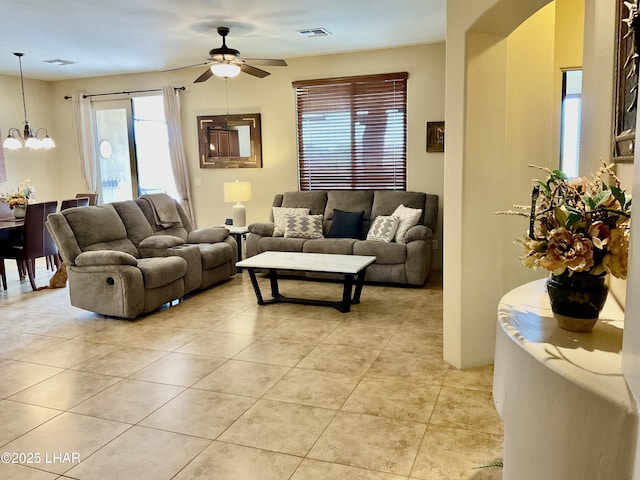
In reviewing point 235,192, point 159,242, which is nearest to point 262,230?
point 235,192

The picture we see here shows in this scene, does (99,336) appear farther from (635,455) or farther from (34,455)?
(635,455)

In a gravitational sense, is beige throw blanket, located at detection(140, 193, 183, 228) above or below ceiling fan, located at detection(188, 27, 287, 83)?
below

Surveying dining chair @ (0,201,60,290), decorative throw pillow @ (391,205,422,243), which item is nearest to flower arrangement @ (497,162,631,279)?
decorative throw pillow @ (391,205,422,243)

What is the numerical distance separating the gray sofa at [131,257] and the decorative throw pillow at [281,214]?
619mm

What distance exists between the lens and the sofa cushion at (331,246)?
5832 millimetres

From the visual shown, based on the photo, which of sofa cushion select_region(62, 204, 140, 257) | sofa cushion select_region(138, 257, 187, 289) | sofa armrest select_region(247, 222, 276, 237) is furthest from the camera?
sofa armrest select_region(247, 222, 276, 237)

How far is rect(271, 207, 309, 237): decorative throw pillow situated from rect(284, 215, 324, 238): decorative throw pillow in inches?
4.2

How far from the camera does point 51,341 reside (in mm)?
4180

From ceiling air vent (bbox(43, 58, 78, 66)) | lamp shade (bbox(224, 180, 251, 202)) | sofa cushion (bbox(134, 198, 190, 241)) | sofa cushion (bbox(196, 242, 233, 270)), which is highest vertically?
ceiling air vent (bbox(43, 58, 78, 66))

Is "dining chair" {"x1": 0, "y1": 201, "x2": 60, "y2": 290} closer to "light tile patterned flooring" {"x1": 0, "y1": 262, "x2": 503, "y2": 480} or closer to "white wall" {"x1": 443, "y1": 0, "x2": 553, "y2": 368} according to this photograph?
"light tile patterned flooring" {"x1": 0, "y1": 262, "x2": 503, "y2": 480}

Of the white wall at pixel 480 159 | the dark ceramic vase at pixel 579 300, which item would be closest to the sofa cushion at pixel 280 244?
the white wall at pixel 480 159

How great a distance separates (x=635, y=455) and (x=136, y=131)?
788 cm

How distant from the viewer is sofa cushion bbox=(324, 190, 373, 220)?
21.1ft

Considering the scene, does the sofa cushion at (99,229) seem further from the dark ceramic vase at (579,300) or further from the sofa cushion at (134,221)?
the dark ceramic vase at (579,300)
